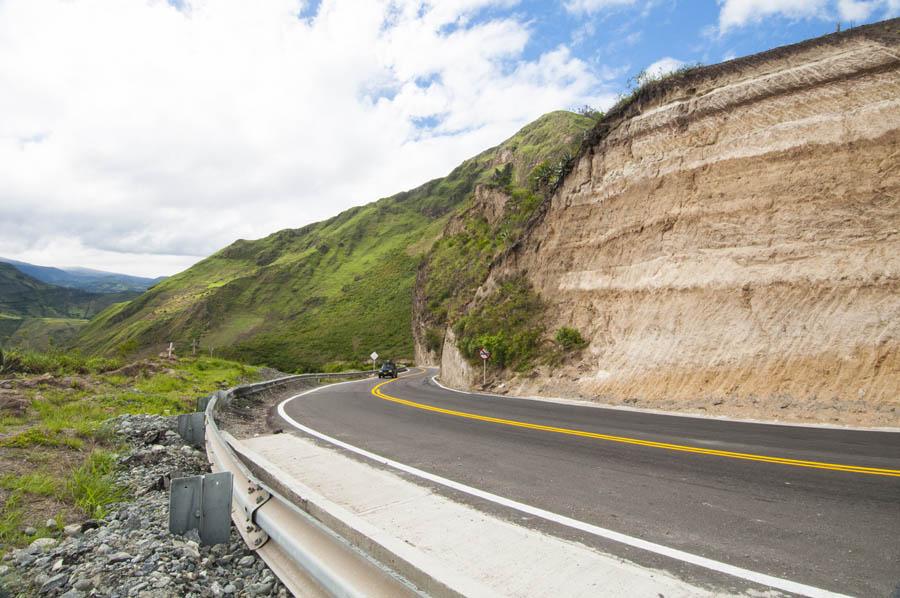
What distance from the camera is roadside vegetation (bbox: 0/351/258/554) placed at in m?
4.57

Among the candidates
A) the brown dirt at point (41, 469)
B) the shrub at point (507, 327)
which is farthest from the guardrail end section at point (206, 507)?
the shrub at point (507, 327)

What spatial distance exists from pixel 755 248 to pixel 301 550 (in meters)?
17.1

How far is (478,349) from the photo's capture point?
77.5 feet

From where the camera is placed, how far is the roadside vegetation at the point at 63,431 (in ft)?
15.0

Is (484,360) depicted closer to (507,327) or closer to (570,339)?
(507,327)

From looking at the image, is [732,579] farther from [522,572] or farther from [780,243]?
[780,243]

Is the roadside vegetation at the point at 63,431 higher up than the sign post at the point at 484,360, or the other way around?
the roadside vegetation at the point at 63,431

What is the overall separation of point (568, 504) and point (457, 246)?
209 ft

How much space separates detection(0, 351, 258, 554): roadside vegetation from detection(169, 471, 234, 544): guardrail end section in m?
1.36

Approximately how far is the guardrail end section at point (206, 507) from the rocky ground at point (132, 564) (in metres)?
0.08

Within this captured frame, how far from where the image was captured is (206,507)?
387cm

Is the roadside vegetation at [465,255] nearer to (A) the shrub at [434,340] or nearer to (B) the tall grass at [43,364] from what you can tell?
(A) the shrub at [434,340]

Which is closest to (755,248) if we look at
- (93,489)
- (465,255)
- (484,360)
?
(484,360)

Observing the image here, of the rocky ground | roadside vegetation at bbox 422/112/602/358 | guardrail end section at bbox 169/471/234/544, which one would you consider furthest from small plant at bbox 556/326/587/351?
guardrail end section at bbox 169/471/234/544
